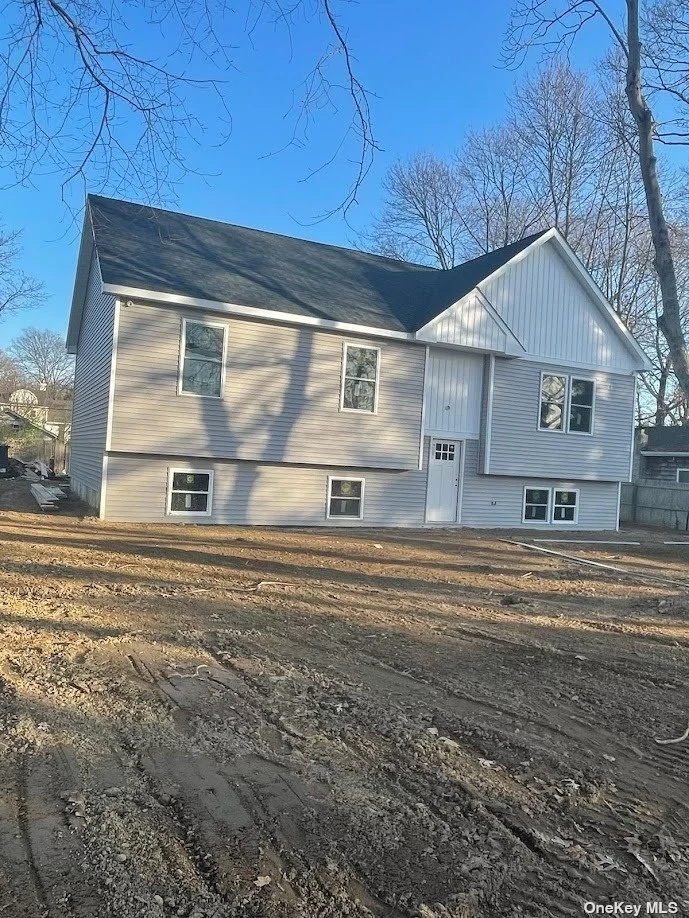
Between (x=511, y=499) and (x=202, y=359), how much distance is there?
826 cm

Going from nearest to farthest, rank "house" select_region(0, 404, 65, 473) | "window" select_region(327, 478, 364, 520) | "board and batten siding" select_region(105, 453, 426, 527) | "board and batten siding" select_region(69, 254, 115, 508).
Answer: "board and batten siding" select_region(105, 453, 426, 527) < "board and batten siding" select_region(69, 254, 115, 508) < "window" select_region(327, 478, 364, 520) < "house" select_region(0, 404, 65, 473)

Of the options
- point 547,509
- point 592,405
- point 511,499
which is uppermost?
point 592,405

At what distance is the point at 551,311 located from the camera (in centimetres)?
1633

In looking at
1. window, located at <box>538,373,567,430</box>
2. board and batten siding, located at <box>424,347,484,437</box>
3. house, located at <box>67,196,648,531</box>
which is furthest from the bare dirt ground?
window, located at <box>538,373,567,430</box>

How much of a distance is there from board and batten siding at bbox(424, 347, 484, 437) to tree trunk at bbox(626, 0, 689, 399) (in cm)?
536

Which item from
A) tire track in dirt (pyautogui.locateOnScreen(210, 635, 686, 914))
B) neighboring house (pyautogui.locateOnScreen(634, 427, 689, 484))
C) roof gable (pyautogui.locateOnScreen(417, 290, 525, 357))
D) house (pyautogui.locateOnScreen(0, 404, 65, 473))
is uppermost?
roof gable (pyautogui.locateOnScreen(417, 290, 525, 357))

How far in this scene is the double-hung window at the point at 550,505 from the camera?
1677cm

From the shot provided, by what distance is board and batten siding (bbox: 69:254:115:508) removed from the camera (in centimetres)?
1305

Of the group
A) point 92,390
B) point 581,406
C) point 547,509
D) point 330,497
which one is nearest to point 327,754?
point 330,497

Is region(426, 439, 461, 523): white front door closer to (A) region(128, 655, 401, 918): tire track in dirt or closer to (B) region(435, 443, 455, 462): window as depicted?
(B) region(435, 443, 455, 462): window

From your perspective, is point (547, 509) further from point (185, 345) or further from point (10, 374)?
point (10, 374)

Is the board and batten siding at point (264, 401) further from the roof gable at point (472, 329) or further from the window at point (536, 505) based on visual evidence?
the window at point (536, 505)

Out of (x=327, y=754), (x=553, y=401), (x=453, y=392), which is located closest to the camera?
(x=327, y=754)

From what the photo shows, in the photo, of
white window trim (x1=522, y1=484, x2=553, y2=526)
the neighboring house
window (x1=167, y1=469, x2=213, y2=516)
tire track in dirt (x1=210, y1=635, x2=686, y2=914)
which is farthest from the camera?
the neighboring house
